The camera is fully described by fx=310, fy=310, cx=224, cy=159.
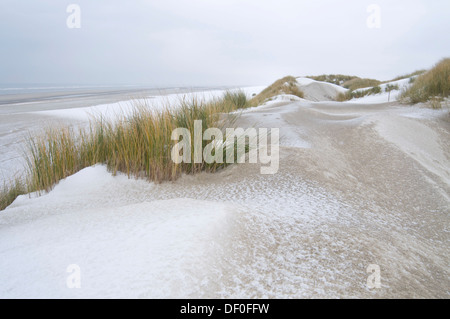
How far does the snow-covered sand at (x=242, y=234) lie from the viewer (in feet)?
3.46

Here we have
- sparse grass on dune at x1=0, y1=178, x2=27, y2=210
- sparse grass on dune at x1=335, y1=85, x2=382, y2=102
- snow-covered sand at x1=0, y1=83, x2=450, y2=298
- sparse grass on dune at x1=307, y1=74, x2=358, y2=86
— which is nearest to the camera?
snow-covered sand at x1=0, y1=83, x2=450, y2=298

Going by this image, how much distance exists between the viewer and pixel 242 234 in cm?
138

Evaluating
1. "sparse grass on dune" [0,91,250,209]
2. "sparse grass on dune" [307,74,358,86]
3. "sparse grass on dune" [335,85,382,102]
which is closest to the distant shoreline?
"sparse grass on dune" [0,91,250,209]

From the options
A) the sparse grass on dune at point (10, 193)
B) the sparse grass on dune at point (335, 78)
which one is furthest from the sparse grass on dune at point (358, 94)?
the sparse grass on dune at point (10, 193)

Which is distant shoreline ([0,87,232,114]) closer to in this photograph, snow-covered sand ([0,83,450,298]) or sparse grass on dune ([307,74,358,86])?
snow-covered sand ([0,83,450,298])

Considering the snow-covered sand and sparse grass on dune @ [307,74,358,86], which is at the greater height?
sparse grass on dune @ [307,74,358,86]

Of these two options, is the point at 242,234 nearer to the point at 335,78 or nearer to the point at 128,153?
the point at 128,153

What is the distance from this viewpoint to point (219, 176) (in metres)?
2.52

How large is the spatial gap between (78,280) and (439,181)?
283 centimetres

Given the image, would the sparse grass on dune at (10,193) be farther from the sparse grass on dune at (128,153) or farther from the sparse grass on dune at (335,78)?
the sparse grass on dune at (335,78)

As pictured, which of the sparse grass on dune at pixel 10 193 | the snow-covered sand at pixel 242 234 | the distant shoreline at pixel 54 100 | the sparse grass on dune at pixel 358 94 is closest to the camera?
the snow-covered sand at pixel 242 234

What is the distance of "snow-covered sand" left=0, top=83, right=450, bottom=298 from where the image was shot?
41.6 inches

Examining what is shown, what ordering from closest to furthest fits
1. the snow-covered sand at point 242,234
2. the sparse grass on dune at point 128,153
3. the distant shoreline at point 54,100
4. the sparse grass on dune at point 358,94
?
the snow-covered sand at point 242,234
the sparse grass on dune at point 128,153
the distant shoreline at point 54,100
the sparse grass on dune at point 358,94
